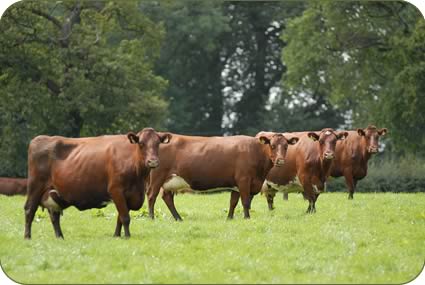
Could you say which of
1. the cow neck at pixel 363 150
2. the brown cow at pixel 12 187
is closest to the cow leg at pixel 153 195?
the cow neck at pixel 363 150

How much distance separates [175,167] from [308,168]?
3.22 metres

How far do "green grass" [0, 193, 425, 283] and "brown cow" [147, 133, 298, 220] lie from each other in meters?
0.69

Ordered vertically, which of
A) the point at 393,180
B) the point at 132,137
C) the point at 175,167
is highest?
the point at 132,137

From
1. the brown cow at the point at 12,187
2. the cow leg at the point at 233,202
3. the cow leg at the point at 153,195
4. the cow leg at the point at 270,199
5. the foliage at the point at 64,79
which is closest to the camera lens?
the cow leg at the point at 233,202

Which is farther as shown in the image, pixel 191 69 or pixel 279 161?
pixel 191 69

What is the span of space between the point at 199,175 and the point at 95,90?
1908 cm

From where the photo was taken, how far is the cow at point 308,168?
17953 millimetres

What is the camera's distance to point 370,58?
37.5 metres

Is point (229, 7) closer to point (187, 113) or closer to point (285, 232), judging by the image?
point (187, 113)

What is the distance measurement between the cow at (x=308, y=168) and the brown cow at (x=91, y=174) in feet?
17.3

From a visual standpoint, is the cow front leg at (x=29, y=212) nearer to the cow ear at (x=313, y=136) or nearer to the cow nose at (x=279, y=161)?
the cow nose at (x=279, y=161)

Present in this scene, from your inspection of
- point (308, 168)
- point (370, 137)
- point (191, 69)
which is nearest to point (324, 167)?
point (308, 168)

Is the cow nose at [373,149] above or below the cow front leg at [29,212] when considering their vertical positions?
above

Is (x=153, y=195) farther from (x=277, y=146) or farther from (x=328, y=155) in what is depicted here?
(x=328, y=155)
